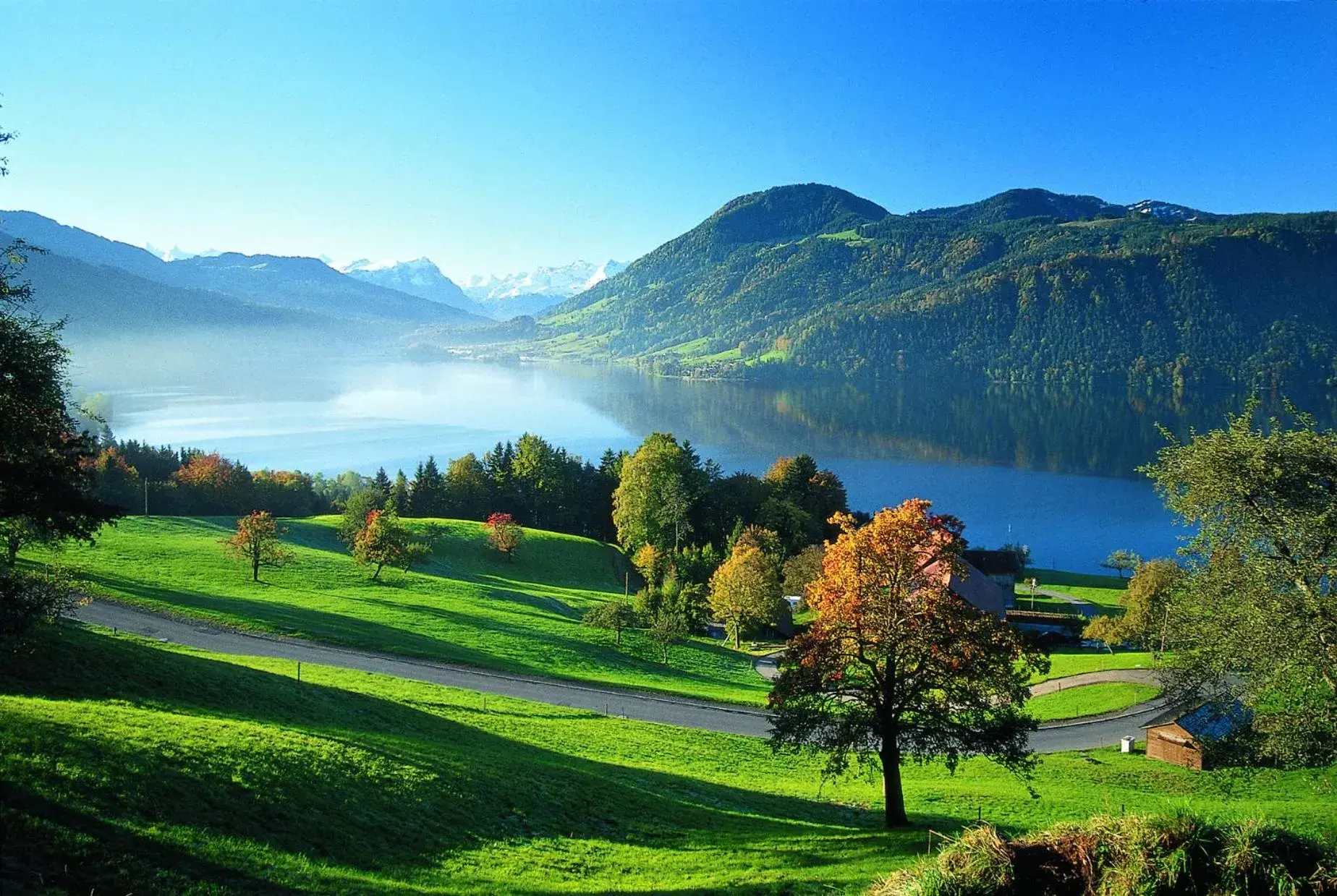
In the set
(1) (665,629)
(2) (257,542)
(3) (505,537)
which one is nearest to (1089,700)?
(1) (665,629)

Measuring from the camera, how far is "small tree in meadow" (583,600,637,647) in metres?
47.3

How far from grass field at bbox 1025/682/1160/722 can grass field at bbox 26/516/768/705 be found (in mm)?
14639

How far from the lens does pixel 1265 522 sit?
18766mm

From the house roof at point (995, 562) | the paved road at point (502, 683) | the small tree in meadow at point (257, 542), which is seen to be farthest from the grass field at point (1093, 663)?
the small tree in meadow at point (257, 542)

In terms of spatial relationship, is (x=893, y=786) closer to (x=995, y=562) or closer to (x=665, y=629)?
(x=665, y=629)

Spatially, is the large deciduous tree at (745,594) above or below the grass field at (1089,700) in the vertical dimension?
above

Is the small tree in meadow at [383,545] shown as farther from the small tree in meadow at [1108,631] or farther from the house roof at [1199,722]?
the small tree in meadow at [1108,631]

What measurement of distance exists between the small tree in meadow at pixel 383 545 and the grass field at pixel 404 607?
1.18 metres

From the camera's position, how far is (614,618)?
155 ft

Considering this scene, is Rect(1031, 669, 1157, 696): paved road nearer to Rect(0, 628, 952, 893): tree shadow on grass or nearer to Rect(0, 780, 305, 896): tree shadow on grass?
Rect(0, 628, 952, 893): tree shadow on grass

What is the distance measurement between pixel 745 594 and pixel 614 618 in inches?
471

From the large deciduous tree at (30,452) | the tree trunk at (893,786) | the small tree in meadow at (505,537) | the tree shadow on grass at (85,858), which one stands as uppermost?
the large deciduous tree at (30,452)

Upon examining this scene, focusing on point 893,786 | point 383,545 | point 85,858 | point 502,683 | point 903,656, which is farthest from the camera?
point 383,545

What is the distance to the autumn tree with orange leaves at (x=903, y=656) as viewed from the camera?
1708 centimetres
